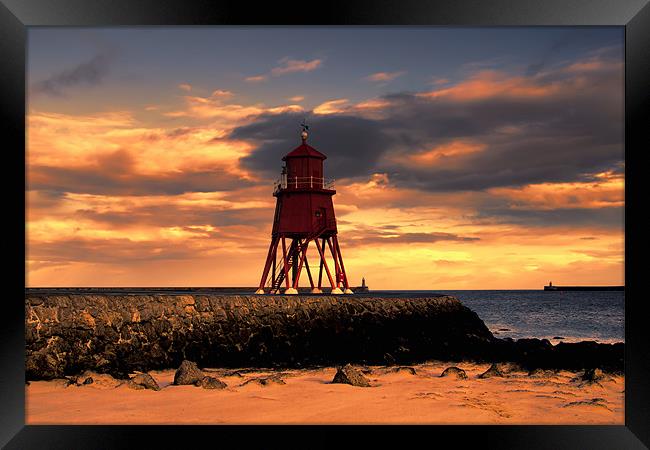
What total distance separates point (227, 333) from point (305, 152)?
12.1m

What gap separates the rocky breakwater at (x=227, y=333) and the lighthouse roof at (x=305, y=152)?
8592 millimetres

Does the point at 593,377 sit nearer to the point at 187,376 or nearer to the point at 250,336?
the point at 250,336

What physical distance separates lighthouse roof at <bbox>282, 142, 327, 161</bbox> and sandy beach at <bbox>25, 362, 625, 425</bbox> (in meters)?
15.0

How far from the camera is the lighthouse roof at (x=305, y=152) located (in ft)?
90.6

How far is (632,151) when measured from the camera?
743 cm

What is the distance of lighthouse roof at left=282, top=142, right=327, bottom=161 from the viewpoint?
27625 mm

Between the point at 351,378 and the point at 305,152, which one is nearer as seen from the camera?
the point at 351,378

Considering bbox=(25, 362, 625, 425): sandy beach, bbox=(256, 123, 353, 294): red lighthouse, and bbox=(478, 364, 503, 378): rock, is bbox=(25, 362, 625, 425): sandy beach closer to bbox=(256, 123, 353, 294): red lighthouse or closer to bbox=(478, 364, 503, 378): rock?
bbox=(478, 364, 503, 378): rock

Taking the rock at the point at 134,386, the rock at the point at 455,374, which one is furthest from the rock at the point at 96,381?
the rock at the point at 455,374

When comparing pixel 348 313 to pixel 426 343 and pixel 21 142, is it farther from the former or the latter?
pixel 21 142

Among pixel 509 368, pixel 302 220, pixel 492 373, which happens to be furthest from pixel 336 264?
pixel 492 373

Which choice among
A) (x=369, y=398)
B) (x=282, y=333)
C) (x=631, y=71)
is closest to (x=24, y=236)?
(x=369, y=398)
